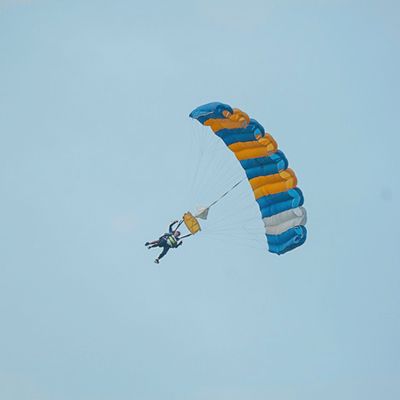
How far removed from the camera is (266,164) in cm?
4666

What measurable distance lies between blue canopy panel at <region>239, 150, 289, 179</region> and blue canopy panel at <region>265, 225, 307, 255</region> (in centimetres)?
240

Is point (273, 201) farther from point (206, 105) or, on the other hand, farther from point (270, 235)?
point (206, 105)

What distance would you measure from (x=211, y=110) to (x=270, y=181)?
4.16 meters

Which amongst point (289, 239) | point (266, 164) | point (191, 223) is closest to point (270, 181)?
point (266, 164)

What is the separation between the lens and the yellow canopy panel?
4731 cm

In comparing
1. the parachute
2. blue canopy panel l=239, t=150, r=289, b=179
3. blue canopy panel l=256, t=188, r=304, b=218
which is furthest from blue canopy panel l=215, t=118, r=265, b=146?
blue canopy panel l=256, t=188, r=304, b=218

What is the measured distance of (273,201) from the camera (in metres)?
46.9

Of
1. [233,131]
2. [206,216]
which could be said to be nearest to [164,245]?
[206,216]

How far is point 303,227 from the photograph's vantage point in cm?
4728

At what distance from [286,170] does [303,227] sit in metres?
2.32

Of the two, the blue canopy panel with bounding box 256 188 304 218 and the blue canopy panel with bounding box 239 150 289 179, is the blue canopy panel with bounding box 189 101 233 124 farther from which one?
the blue canopy panel with bounding box 256 188 304 218

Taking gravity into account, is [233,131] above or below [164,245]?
above

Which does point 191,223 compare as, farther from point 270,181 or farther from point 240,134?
point 240,134

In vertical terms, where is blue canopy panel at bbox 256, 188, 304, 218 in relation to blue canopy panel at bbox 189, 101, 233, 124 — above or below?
below
